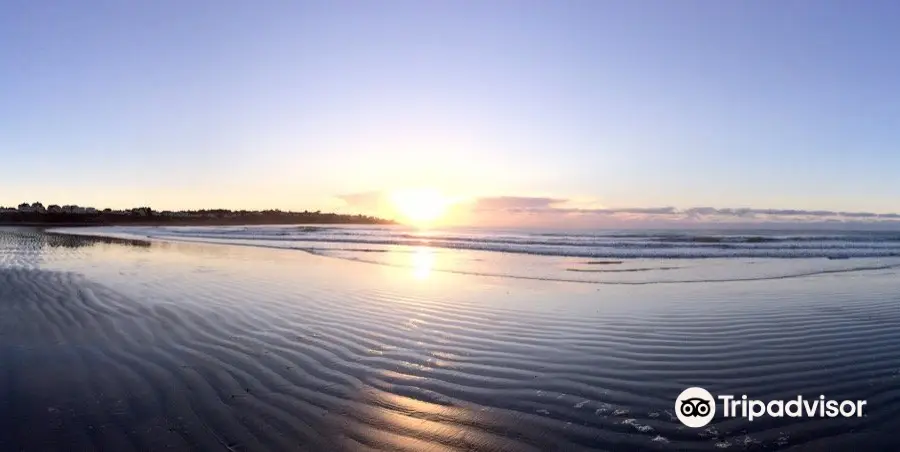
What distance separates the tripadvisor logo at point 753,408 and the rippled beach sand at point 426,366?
15 centimetres

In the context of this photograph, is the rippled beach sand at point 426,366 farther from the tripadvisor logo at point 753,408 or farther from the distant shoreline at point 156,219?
the distant shoreline at point 156,219

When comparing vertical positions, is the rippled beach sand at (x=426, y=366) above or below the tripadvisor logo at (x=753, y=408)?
above

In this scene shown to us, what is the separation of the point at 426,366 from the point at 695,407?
122 inches

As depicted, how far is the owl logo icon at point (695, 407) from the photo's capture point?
4.83 metres

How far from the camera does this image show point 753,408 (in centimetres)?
516

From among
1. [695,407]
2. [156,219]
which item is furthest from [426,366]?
[156,219]

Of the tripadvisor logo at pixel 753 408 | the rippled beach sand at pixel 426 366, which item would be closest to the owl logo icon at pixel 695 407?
the tripadvisor logo at pixel 753 408

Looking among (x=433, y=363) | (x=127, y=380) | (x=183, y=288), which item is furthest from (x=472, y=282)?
(x=127, y=380)

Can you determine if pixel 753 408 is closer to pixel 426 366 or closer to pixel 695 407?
pixel 695 407

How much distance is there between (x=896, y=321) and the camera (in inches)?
378

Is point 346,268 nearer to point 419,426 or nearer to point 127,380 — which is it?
point 127,380

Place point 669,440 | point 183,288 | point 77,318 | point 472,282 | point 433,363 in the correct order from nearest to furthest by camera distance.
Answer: point 669,440, point 433,363, point 77,318, point 183,288, point 472,282

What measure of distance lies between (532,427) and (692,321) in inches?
244

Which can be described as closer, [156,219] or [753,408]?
[753,408]
